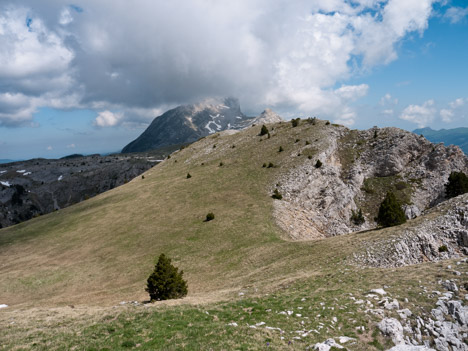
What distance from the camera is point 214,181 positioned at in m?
62.6

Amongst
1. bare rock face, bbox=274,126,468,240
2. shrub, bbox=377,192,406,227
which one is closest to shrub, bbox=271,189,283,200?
bare rock face, bbox=274,126,468,240

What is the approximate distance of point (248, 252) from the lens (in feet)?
120

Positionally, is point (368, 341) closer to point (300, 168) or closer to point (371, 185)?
point (300, 168)

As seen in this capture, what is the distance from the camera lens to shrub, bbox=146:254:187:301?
82.1 feet

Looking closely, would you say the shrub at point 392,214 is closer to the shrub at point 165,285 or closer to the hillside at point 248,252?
the hillside at point 248,252

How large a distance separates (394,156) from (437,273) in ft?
183

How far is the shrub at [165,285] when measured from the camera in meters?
25.0

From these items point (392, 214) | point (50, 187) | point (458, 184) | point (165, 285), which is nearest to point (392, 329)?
point (165, 285)

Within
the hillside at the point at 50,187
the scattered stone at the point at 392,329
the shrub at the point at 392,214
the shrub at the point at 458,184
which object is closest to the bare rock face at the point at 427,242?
the shrub at the point at 392,214

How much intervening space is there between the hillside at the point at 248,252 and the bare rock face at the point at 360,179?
34 centimetres

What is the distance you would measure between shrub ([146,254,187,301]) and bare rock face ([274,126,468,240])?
2489cm

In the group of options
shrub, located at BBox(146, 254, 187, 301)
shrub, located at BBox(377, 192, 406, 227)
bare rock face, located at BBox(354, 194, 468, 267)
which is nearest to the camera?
shrub, located at BBox(146, 254, 187, 301)

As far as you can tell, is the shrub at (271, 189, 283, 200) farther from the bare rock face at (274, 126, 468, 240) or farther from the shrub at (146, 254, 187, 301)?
the shrub at (146, 254, 187, 301)

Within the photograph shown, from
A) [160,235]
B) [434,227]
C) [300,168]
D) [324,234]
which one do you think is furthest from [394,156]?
[160,235]
